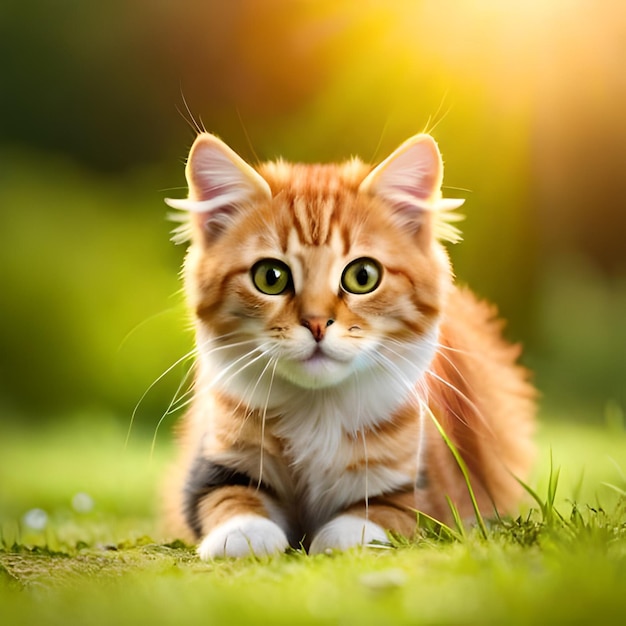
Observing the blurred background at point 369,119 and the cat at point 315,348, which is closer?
the cat at point 315,348

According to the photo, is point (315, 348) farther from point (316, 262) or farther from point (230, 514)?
point (230, 514)

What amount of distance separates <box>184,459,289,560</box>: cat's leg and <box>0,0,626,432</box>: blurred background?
275 mm

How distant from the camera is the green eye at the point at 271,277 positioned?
135 cm

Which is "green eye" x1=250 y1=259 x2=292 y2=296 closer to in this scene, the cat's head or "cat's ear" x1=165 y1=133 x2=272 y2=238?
the cat's head

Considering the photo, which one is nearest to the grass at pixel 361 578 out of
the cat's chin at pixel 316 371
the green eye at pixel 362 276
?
the cat's chin at pixel 316 371

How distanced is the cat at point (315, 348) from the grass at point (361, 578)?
0.32ft

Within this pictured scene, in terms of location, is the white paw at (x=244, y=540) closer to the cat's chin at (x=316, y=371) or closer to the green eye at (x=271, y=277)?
the cat's chin at (x=316, y=371)

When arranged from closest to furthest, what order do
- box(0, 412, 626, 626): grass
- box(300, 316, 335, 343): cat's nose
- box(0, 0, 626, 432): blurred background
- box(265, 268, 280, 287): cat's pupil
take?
box(0, 412, 626, 626): grass, box(300, 316, 335, 343): cat's nose, box(265, 268, 280, 287): cat's pupil, box(0, 0, 626, 432): blurred background

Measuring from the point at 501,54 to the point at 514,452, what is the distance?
86cm

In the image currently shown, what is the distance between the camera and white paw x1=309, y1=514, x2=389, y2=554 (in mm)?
1281

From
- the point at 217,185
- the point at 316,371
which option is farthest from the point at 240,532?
the point at 217,185

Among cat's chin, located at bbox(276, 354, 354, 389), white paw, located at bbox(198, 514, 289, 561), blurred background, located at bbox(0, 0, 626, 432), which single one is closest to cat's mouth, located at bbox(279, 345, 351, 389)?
cat's chin, located at bbox(276, 354, 354, 389)

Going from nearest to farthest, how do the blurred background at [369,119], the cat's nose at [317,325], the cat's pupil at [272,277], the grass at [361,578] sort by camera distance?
the grass at [361,578], the cat's nose at [317,325], the cat's pupil at [272,277], the blurred background at [369,119]

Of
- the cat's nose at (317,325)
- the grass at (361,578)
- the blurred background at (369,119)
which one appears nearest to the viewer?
the grass at (361,578)
